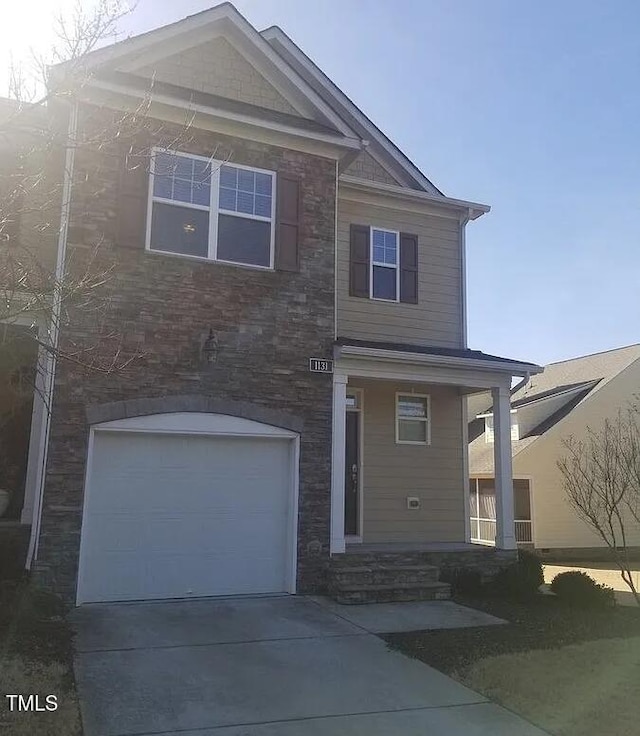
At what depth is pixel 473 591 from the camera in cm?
1059

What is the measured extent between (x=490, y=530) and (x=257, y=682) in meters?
17.6

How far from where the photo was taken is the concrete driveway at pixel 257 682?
5.03 m

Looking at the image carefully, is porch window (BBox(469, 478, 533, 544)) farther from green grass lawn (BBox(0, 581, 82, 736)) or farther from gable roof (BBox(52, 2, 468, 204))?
green grass lawn (BBox(0, 581, 82, 736))

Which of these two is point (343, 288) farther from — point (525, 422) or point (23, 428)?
point (525, 422)

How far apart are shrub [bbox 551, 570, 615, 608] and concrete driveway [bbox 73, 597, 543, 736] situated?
12.4 ft

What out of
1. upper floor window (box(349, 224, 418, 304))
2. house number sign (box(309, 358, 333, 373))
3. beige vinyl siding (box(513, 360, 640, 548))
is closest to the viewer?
house number sign (box(309, 358, 333, 373))

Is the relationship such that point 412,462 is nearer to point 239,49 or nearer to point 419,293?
point 419,293

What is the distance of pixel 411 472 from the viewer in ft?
41.9

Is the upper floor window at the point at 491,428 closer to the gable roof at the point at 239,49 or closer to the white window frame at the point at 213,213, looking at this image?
the gable roof at the point at 239,49

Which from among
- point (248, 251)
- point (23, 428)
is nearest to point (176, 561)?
point (23, 428)

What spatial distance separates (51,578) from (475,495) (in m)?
→ 17.5

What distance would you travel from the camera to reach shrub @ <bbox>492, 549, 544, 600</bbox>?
10.4m

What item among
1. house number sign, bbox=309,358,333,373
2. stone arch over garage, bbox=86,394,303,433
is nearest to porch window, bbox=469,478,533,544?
house number sign, bbox=309,358,333,373

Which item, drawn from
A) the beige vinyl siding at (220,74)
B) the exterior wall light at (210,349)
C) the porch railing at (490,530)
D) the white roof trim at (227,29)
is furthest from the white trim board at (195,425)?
the porch railing at (490,530)
